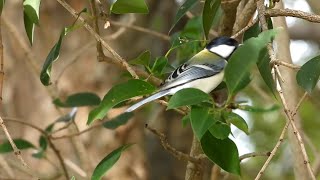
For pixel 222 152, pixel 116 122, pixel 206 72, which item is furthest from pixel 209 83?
pixel 116 122

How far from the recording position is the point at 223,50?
3.11ft

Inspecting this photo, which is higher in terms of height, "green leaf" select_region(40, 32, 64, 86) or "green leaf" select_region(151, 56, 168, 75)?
"green leaf" select_region(40, 32, 64, 86)

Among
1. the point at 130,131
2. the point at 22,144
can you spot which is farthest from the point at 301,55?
the point at 22,144

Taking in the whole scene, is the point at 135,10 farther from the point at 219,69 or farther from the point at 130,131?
the point at 130,131

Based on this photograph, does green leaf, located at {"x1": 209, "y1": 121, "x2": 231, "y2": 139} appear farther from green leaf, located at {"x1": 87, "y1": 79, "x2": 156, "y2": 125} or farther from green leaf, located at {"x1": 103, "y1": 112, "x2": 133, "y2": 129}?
green leaf, located at {"x1": 103, "y1": 112, "x2": 133, "y2": 129}

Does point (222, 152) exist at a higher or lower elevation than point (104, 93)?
higher

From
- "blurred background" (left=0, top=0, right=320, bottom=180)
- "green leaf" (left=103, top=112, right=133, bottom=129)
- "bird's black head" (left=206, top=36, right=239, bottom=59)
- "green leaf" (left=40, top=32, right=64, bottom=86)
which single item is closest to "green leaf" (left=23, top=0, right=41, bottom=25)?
"green leaf" (left=40, top=32, right=64, bottom=86)

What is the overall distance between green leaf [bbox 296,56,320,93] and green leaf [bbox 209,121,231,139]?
11 centimetres

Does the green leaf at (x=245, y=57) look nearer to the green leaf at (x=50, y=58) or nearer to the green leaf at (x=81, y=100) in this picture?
the green leaf at (x=50, y=58)

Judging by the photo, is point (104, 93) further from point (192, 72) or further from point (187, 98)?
point (187, 98)

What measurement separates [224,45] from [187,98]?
252mm

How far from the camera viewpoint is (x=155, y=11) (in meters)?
2.35

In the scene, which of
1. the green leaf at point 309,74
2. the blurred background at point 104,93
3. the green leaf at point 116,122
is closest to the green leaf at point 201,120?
the green leaf at point 309,74

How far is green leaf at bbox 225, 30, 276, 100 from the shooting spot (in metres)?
0.63
